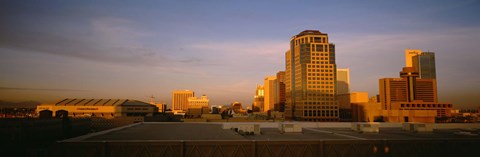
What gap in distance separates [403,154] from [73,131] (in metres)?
109

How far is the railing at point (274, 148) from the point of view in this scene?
148 ft

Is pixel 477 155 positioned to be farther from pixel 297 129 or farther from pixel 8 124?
pixel 8 124

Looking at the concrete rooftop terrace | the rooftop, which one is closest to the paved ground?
the concrete rooftop terrace

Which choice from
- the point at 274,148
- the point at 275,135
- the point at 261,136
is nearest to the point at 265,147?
the point at 274,148

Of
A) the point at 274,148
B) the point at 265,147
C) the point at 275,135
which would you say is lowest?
the point at 274,148

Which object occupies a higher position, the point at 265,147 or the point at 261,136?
the point at 261,136

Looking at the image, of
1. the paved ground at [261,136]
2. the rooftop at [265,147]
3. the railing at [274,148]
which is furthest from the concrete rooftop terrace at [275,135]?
the railing at [274,148]

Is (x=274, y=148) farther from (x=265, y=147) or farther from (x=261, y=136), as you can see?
(x=261, y=136)

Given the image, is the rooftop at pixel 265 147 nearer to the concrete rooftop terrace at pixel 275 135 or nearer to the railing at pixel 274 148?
the railing at pixel 274 148

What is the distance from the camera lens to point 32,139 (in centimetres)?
9031

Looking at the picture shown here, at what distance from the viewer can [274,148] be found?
4809cm

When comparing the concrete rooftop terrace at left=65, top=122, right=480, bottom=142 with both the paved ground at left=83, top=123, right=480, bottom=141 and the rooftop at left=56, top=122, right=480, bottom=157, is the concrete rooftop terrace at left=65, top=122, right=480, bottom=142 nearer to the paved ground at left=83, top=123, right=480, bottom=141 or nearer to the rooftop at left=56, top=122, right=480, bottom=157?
the paved ground at left=83, top=123, right=480, bottom=141

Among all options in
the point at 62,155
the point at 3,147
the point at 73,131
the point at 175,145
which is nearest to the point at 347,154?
the point at 175,145

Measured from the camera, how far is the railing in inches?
1774
